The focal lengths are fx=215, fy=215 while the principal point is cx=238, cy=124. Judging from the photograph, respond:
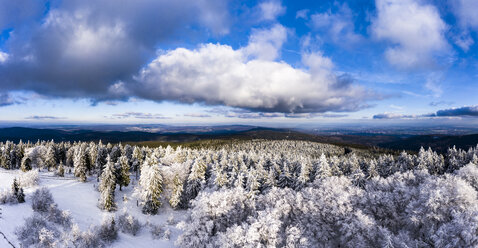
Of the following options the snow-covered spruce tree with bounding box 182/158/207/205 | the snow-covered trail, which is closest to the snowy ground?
the snow-covered trail

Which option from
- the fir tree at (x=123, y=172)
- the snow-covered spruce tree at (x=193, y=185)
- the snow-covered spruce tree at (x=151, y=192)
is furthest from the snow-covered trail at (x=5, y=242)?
the fir tree at (x=123, y=172)

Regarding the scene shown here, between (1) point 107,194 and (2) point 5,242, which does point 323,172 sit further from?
(2) point 5,242

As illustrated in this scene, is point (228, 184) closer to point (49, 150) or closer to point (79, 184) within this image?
point (79, 184)

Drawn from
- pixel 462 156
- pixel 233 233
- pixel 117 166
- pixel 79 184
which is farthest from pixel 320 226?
pixel 462 156

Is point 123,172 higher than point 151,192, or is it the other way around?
point 123,172

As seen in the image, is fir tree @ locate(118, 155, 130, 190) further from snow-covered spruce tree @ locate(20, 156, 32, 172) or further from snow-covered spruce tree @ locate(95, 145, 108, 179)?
snow-covered spruce tree @ locate(20, 156, 32, 172)

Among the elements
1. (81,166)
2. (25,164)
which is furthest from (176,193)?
(25,164)

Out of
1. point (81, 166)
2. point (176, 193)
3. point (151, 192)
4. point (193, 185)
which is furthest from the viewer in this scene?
point (81, 166)

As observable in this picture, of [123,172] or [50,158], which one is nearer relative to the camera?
[123,172]

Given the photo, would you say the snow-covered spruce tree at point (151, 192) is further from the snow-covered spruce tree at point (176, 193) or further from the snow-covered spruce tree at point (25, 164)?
the snow-covered spruce tree at point (25, 164)
